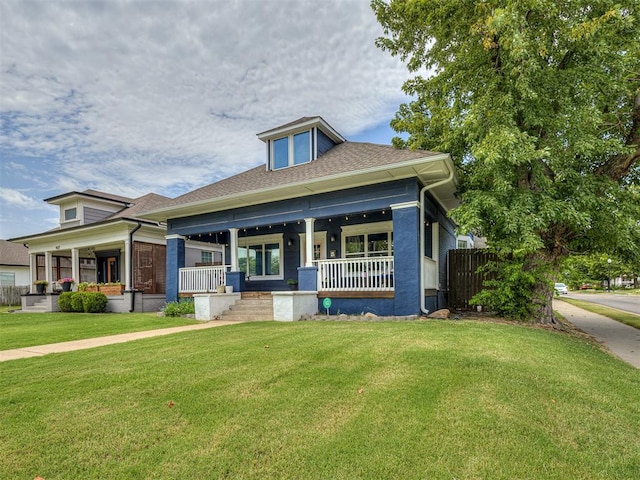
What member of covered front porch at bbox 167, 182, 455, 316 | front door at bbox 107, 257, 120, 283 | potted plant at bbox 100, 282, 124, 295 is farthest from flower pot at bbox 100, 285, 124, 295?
front door at bbox 107, 257, 120, 283

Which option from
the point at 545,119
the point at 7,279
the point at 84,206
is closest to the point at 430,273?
the point at 545,119

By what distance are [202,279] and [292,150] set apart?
575cm

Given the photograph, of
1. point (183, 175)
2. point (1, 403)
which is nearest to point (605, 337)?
point (1, 403)

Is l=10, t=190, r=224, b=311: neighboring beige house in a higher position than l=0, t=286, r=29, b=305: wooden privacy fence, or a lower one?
higher

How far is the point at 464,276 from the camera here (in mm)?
12094

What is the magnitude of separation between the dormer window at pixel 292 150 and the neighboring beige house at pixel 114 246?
18.4ft

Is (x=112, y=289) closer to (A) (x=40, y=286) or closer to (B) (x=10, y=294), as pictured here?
(A) (x=40, y=286)

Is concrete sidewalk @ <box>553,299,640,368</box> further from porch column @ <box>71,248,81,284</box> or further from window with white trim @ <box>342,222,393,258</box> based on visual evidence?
porch column @ <box>71,248,81,284</box>

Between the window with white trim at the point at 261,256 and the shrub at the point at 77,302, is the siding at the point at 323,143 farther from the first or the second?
the shrub at the point at 77,302

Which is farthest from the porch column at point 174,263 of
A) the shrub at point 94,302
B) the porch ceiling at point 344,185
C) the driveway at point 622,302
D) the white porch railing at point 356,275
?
the driveway at point 622,302

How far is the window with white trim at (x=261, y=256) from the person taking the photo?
14352 mm

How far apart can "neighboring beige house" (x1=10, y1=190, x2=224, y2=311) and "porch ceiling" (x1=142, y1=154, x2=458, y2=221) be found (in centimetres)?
288

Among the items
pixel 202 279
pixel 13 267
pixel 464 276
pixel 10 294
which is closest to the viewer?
pixel 464 276

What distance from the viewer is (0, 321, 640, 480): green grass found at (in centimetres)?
246
